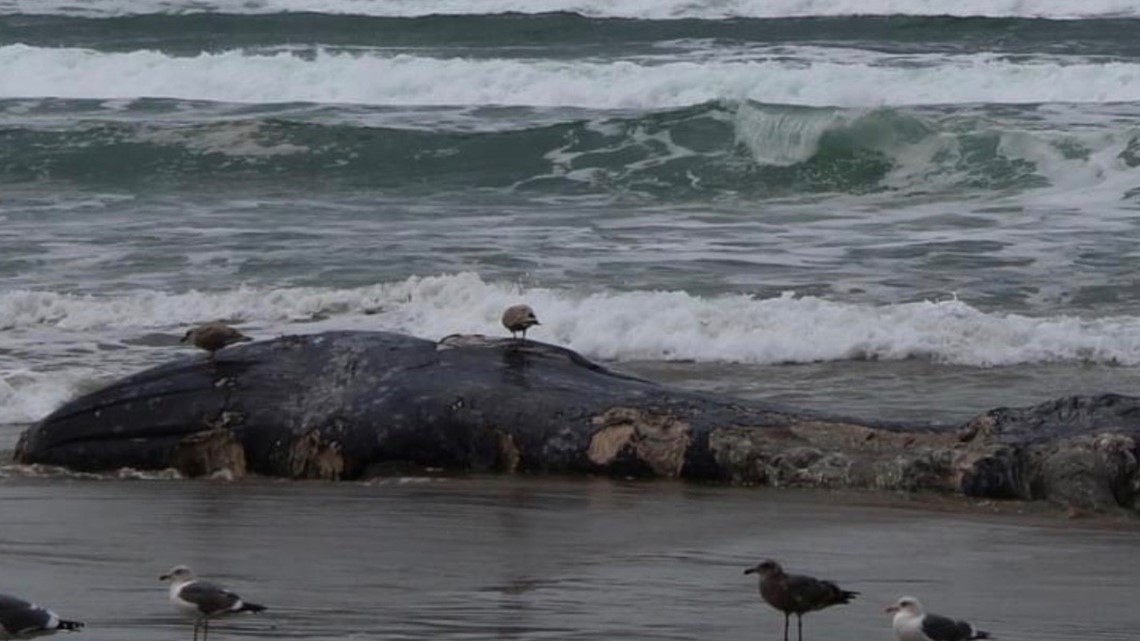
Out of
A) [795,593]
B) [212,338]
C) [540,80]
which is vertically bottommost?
[795,593]

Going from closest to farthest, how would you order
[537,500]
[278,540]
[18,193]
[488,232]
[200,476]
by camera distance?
[278,540]
[537,500]
[200,476]
[488,232]
[18,193]

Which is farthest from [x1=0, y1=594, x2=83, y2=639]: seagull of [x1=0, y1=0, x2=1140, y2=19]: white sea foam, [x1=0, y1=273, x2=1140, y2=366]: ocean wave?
[x1=0, y1=0, x2=1140, y2=19]: white sea foam

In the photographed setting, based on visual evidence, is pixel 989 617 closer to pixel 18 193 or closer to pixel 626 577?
pixel 626 577

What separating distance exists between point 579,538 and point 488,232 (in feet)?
35.3

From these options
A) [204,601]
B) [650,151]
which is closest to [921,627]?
[204,601]

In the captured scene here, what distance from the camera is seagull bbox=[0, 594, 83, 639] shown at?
19.8ft

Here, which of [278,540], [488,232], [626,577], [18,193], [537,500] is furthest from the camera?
[18,193]

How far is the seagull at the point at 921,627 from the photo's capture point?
6152 millimetres

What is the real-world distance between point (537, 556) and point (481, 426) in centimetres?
164

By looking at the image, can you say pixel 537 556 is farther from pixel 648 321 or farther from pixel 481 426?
pixel 648 321

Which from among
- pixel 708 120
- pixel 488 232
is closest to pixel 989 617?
pixel 488 232

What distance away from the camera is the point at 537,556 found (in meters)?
8.27

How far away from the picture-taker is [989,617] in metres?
7.16

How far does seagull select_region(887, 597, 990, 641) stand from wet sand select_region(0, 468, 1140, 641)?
568mm
